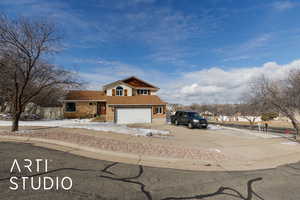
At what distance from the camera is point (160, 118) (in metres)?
24.7

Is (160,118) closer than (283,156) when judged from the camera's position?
No

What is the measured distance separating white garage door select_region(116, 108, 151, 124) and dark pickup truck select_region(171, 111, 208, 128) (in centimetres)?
525

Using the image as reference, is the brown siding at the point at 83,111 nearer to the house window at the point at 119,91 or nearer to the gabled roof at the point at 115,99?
the gabled roof at the point at 115,99

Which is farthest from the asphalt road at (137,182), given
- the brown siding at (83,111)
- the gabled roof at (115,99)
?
the brown siding at (83,111)

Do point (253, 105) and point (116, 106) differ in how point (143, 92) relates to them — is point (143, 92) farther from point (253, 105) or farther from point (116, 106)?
point (253, 105)

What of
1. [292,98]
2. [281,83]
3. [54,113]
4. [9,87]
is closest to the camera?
[9,87]

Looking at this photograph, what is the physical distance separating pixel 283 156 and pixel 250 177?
4.32 metres

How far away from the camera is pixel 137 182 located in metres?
4.23

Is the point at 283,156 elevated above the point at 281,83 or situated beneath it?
situated beneath

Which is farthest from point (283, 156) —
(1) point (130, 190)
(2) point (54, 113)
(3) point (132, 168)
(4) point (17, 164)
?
(2) point (54, 113)

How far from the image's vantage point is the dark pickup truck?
16.5 meters

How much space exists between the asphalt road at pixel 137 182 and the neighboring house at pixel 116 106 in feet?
53.6

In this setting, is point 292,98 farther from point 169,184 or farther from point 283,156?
point 169,184

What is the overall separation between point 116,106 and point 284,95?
723 inches
